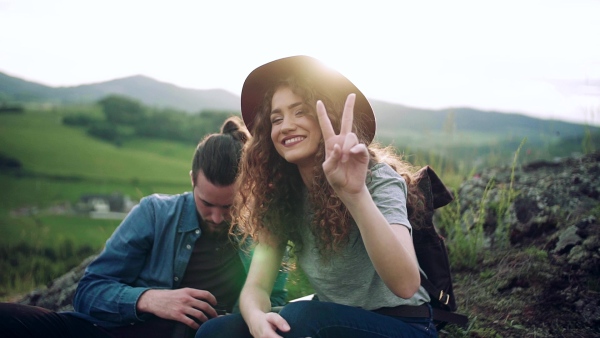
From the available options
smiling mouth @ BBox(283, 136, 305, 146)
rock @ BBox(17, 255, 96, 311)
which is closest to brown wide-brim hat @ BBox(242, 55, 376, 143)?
smiling mouth @ BBox(283, 136, 305, 146)

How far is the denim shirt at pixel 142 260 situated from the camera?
8.93 ft

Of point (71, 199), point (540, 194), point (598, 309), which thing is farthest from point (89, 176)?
point (598, 309)

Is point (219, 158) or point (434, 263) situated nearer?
point (434, 263)

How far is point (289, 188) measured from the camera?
237cm

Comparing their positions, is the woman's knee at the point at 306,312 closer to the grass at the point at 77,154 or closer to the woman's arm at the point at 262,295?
the woman's arm at the point at 262,295

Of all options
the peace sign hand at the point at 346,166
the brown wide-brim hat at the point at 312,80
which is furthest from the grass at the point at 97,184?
the peace sign hand at the point at 346,166

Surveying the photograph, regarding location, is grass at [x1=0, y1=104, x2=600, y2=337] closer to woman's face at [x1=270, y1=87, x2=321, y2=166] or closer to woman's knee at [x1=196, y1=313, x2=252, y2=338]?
woman's knee at [x1=196, y1=313, x2=252, y2=338]

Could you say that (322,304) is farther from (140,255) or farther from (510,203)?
→ (510,203)

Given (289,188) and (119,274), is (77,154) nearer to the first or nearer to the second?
(119,274)

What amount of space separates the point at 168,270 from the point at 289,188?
A: 1000 millimetres

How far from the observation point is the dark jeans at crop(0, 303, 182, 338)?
95.3 inches

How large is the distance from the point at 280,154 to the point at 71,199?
28.7ft

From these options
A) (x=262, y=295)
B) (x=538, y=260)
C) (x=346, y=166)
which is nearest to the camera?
(x=346, y=166)

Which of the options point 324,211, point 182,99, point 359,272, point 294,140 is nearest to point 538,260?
point 359,272
